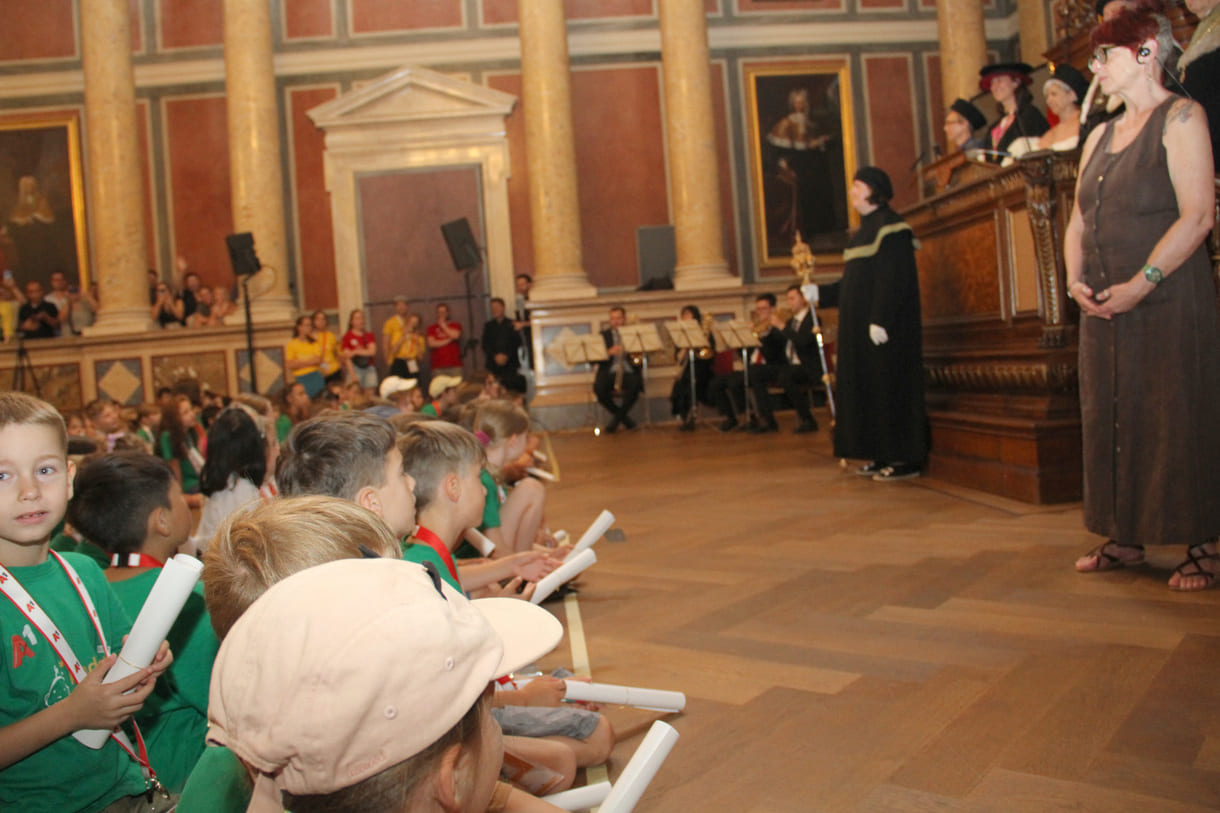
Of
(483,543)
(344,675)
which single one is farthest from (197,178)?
(344,675)

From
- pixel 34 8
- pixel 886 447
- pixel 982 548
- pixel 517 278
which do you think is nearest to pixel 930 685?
pixel 982 548

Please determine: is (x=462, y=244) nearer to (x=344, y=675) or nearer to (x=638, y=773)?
(x=638, y=773)

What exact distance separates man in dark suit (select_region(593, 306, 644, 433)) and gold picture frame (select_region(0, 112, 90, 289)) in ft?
24.5

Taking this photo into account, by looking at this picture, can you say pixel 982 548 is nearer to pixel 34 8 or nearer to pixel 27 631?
pixel 27 631

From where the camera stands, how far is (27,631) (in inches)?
65.7

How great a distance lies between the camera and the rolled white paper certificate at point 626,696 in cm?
226

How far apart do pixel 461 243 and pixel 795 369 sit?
475 cm

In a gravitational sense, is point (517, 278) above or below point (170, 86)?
below

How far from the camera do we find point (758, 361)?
424 inches

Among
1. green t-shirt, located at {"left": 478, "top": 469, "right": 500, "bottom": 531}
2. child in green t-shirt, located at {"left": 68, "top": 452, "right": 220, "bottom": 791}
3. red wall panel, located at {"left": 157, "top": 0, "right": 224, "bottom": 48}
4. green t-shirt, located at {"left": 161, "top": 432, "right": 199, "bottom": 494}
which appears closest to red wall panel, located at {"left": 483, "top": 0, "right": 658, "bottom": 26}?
red wall panel, located at {"left": 157, "top": 0, "right": 224, "bottom": 48}

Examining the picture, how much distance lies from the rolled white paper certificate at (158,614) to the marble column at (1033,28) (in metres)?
14.7

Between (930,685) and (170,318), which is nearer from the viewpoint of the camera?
(930,685)

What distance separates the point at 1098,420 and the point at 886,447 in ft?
8.92

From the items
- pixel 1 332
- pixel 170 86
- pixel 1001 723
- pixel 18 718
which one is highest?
pixel 170 86
